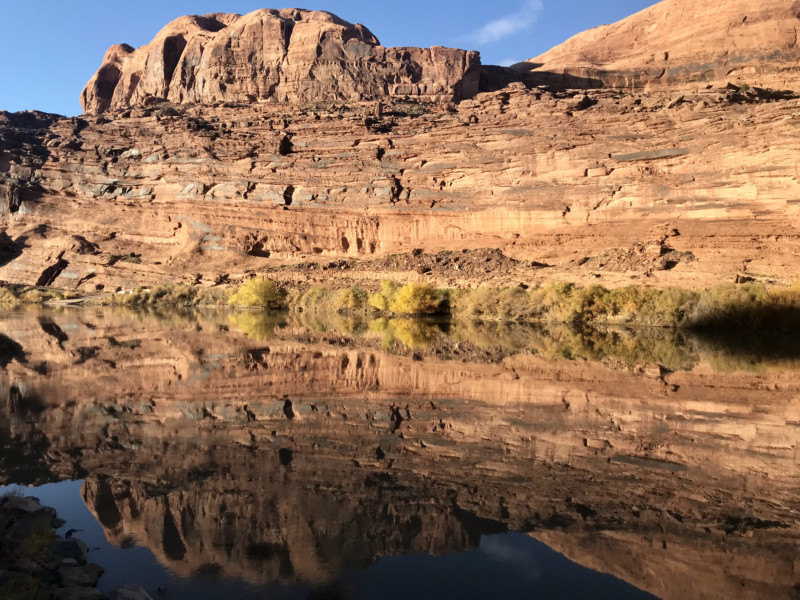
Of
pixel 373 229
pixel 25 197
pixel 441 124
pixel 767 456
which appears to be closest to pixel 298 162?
pixel 373 229

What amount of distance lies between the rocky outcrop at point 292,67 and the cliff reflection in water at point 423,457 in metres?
55.2

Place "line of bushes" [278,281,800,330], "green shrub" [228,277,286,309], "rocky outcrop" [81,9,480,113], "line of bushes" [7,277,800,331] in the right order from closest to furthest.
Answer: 1. "line of bushes" [278,281,800,330]
2. "line of bushes" [7,277,800,331]
3. "green shrub" [228,277,286,309]
4. "rocky outcrop" [81,9,480,113]

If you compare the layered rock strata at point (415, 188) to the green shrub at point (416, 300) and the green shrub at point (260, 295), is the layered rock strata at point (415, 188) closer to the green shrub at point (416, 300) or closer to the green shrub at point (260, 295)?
the green shrub at point (416, 300)

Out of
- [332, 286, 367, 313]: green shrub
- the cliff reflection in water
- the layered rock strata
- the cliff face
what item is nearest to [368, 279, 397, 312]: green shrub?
[332, 286, 367, 313]: green shrub

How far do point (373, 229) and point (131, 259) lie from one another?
20.6m

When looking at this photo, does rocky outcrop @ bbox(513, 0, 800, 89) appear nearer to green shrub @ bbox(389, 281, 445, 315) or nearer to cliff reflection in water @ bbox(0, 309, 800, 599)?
green shrub @ bbox(389, 281, 445, 315)

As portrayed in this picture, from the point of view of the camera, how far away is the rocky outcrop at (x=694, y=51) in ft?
190

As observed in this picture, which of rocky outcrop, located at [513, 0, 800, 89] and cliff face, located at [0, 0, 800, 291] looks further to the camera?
rocky outcrop, located at [513, 0, 800, 89]

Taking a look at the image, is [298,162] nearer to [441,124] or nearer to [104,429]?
[441,124]

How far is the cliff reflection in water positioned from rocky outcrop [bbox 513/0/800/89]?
50950 millimetres

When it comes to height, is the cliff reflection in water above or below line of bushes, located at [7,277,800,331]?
below

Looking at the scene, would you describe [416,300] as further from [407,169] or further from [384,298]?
[407,169]

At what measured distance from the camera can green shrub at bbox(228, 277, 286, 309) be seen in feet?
132

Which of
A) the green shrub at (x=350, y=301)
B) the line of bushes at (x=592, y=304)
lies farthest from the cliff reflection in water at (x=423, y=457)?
the green shrub at (x=350, y=301)
